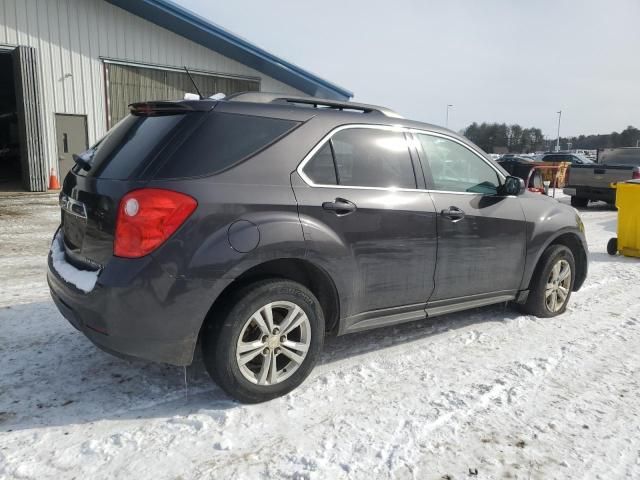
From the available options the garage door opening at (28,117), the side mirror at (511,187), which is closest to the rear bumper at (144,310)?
the side mirror at (511,187)

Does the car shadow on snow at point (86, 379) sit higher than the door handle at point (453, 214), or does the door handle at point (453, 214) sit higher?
the door handle at point (453, 214)

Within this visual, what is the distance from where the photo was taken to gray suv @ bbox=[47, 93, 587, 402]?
8.80 ft

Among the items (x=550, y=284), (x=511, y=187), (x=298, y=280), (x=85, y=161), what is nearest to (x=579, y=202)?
(x=550, y=284)

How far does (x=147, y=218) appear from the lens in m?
2.64

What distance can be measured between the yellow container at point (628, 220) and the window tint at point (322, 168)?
258 inches

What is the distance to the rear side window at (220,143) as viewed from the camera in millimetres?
2785

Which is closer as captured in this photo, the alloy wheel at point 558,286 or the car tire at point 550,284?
the car tire at point 550,284

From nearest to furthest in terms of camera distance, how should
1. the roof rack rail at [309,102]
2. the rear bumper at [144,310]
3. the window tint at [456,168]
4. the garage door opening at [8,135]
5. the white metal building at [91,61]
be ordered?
1. the rear bumper at [144,310]
2. the roof rack rail at [309,102]
3. the window tint at [456,168]
4. the white metal building at [91,61]
5. the garage door opening at [8,135]

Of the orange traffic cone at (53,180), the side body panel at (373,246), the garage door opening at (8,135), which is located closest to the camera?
the side body panel at (373,246)

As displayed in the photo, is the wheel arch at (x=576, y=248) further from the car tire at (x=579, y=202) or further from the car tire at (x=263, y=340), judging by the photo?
A: the car tire at (x=579, y=202)

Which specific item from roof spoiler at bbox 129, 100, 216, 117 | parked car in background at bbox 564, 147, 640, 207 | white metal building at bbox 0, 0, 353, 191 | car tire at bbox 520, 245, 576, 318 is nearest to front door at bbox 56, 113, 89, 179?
white metal building at bbox 0, 0, 353, 191

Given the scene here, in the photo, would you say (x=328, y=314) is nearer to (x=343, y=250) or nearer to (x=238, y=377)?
(x=343, y=250)

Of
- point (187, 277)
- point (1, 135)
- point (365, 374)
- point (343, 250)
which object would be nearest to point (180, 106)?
point (187, 277)

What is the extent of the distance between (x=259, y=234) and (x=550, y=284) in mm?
3159
